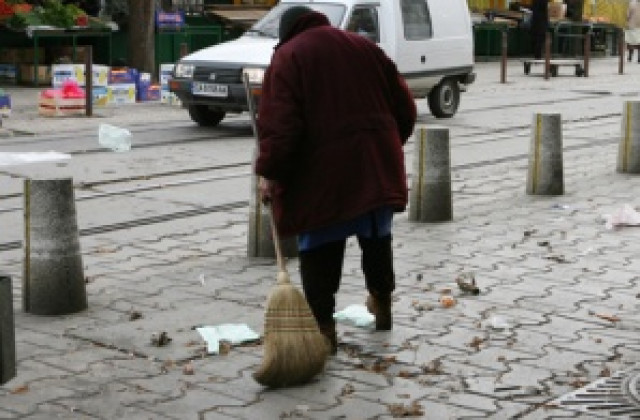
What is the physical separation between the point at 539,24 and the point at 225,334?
28.4 m

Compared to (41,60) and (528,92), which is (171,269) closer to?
(41,60)

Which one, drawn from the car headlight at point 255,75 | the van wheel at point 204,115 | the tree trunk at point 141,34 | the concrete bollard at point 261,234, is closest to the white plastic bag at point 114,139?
the car headlight at point 255,75

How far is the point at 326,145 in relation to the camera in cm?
540

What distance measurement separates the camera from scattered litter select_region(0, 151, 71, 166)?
42.2 feet

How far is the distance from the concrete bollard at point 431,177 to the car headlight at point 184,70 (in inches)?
292

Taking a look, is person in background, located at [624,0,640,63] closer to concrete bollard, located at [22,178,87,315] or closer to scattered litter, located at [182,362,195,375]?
concrete bollard, located at [22,178,87,315]

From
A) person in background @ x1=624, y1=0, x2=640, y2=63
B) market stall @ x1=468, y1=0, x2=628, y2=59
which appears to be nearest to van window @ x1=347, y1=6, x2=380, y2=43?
market stall @ x1=468, y1=0, x2=628, y2=59

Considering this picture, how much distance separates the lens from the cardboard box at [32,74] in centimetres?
2250

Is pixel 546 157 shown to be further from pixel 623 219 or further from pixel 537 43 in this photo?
pixel 537 43

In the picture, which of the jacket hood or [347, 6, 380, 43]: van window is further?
[347, 6, 380, 43]: van window

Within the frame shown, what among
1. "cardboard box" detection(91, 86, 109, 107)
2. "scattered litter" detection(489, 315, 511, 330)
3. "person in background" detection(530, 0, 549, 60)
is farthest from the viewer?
"person in background" detection(530, 0, 549, 60)

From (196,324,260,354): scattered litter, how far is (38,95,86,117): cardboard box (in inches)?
480

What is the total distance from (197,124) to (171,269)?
31.1 ft

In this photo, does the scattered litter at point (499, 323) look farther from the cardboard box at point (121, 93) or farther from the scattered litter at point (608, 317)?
the cardboard box at point (121, 93)
